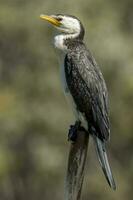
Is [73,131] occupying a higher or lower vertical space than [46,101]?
lower

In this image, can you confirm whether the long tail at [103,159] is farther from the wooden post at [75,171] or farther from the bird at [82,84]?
the wooden post at [75,171]

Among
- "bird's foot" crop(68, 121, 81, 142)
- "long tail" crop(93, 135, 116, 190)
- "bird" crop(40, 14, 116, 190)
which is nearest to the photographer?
"long tail" crop(93, 135, 116, 190)

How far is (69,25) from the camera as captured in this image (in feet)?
26.9

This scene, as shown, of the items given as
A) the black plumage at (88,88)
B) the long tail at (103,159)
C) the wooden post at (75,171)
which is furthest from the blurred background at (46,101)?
the wooden post at (75,171)

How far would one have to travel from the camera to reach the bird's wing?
24.8ft

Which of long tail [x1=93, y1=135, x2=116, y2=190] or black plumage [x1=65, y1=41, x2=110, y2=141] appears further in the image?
black plumage [x1=65, y1=41, x2=110, y2=141]

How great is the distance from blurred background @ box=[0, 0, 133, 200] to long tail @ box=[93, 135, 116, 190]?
7.31 metres

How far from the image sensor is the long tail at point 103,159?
7125 mm

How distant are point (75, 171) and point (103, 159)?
49 centimetres

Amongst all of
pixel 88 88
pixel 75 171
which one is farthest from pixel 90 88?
pixel 75 171

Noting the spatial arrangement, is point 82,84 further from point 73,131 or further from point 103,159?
point 103,159

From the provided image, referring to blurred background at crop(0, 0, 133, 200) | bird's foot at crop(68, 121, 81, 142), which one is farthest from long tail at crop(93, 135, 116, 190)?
blurred background at crop(0, 0, 133, 200)

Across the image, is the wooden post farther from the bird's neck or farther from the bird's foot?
the bird's neck

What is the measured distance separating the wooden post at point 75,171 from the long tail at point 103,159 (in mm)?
221
